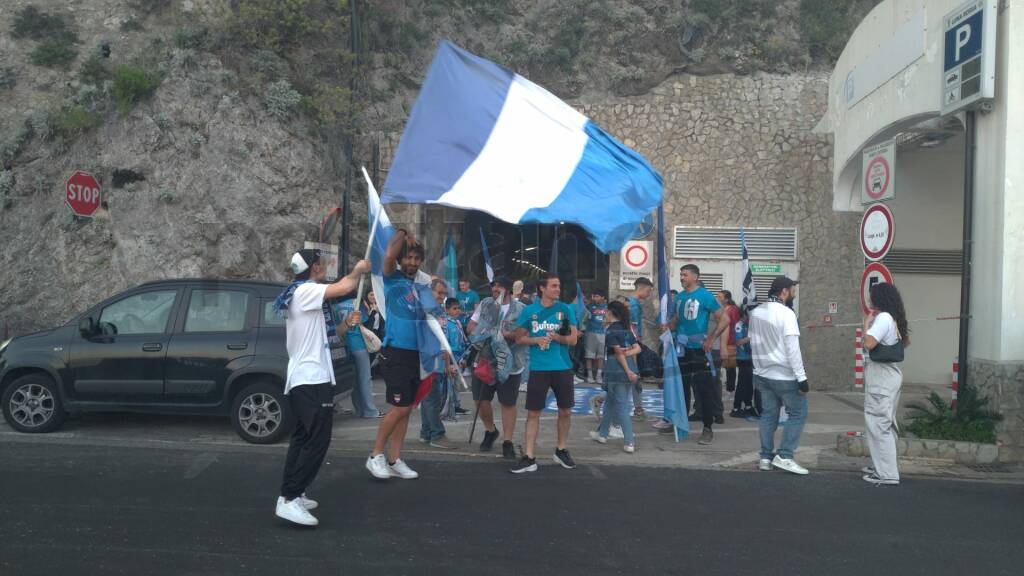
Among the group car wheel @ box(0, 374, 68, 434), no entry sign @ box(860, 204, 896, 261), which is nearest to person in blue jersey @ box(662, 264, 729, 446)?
no entry sign @ box(860, 204, 896, 261)

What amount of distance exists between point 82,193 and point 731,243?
11194 mm

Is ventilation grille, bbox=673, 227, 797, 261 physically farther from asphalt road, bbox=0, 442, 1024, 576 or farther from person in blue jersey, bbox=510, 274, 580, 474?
person in blue jersey, bbox=510, 274, 580, 474

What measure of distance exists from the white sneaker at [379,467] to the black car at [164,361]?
6.42 feet

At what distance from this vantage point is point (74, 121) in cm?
1424

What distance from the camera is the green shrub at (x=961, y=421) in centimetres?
793

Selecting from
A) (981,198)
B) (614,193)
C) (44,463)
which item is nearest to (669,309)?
(614,193)

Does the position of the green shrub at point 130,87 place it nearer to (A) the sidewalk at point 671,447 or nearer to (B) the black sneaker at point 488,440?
(A) the sidewalk at point 671,447

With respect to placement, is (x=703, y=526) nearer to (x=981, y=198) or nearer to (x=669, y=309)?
(x=669, y=309)

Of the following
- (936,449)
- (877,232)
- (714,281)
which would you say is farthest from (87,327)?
(714,281)

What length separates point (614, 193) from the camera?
655cm

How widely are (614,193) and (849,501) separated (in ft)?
10.5

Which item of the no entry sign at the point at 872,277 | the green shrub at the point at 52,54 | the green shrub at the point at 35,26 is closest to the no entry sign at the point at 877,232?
the no entry sign at the point at 872,277

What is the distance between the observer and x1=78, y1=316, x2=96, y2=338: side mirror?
27.0 ft

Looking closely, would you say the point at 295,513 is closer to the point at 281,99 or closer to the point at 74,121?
the point at 281,99
